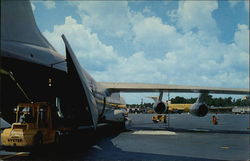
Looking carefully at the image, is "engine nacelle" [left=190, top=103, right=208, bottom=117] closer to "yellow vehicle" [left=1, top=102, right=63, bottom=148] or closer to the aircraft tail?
"yellow vehicle" [left=1, top=102, right=63, bottom=148]

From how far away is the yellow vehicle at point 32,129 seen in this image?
9505 millimetres

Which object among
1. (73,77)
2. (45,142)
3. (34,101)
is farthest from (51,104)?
(73,77)

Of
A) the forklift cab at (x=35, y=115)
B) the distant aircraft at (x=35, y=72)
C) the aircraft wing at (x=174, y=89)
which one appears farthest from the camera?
the aircraft wing at (x=174, y=89)

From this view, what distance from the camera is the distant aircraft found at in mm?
7922

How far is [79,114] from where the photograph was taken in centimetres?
1241

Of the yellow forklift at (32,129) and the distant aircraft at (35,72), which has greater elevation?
the distant aircraft at (35,72)

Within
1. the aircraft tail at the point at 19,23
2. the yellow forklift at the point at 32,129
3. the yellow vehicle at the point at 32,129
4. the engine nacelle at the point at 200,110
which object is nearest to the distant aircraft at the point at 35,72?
the aircraft tail at the point at 19,23

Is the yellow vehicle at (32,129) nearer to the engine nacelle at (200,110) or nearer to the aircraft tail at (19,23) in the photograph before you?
the aircraft tail at (19,23)

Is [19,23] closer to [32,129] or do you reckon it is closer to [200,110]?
[32,129]

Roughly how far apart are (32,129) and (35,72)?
7.23 ft

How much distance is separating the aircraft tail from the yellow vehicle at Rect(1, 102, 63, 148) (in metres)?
3.01

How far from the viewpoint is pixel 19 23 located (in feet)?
27.7

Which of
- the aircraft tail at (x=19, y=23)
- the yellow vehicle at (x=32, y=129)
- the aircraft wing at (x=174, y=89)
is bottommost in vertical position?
the yellow vehicle at (x=32, y=129)

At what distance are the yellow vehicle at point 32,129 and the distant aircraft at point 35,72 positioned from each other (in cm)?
69
